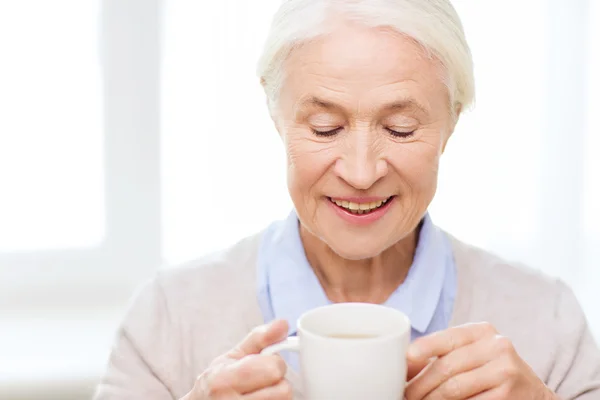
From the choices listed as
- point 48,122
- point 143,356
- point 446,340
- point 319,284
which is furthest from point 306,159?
point 48,122

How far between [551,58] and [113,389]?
1848 mm

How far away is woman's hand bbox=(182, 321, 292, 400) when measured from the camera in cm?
99

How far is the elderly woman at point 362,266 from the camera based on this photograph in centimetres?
105

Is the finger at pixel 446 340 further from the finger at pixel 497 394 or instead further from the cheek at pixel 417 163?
the cheek at pixel 417 163

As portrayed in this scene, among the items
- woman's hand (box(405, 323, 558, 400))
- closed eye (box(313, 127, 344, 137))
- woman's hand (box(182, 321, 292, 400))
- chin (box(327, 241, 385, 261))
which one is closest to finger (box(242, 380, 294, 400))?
woman's hand (box(182, 321, 292, 400))

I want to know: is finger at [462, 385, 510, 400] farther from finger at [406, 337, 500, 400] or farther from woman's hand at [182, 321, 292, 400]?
woman's hand at [182, 321, 292, 400]

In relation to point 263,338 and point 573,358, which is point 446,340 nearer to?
point 263,338

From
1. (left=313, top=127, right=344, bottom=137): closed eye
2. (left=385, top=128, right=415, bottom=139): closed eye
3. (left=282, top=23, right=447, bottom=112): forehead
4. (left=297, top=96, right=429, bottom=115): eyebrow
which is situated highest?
(left=282, top=23, right=447, bottom=112): forehead

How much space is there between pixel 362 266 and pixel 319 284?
0.30ft

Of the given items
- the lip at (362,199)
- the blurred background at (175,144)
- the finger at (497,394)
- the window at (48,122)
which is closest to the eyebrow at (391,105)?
the lip at (362,199)

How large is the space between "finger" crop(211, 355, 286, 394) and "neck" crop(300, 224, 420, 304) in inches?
16.9

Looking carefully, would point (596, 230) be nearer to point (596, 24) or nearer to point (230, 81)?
point (596, 24)

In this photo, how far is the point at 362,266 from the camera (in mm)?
1409

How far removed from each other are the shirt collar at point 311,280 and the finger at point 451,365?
0.91ft
